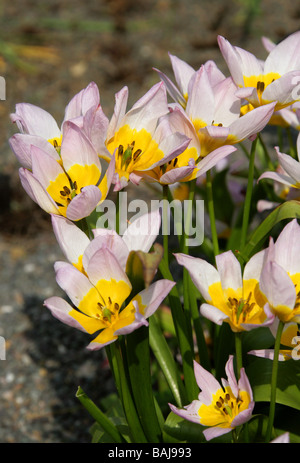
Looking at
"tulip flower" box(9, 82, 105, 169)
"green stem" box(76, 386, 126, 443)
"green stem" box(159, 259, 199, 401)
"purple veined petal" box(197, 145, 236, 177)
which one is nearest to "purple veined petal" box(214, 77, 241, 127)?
"purple veined petal" box(197, 145, 236, 177)

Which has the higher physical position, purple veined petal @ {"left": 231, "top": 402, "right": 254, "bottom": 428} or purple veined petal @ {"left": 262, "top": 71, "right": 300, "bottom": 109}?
purple veined petal @ {"left": 262, "top": 71, "right": 300, "bottom": 109}

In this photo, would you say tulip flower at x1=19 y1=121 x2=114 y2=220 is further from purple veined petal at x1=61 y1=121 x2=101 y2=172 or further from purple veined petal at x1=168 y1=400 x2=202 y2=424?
purple veined petal at x1=168 y1=400 x2=202 y2=424

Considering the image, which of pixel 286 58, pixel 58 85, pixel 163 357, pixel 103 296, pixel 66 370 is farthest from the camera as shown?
pixel 58 85

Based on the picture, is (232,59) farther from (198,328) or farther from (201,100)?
(198,328)

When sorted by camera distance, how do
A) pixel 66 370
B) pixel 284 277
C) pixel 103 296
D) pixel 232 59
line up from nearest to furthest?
pixel 284 277 → pixel 103 296 → pixel 232 59 → pixel 66 370

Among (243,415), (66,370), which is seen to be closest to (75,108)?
(243,415)

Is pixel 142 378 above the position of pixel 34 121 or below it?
below
